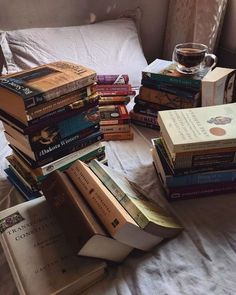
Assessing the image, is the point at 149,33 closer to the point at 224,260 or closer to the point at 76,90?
the point at 76,90

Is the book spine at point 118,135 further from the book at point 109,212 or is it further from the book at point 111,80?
the book at point 109,212

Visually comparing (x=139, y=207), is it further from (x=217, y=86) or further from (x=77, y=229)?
(x=217, y=86)

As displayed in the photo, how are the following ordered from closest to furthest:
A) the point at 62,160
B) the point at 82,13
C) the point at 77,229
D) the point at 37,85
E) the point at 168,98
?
the point at 77,229, the point at 37,85, the point at 62,160, the point at 168,98, the point at 82,13

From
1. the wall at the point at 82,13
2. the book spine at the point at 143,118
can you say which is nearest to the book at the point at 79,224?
the book spine at the point at 143,118

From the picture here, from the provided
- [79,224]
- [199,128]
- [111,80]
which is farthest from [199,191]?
[111,80]

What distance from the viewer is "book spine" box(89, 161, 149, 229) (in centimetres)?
64

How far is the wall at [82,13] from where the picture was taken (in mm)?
1562

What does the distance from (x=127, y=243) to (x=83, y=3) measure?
56.7 inches

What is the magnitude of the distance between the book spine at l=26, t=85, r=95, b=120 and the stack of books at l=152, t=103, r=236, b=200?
0.79 feet

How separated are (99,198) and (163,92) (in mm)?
666

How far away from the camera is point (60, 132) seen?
2.75 feet

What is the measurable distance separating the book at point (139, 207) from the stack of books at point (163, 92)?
50cm

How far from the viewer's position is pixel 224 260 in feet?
2.23

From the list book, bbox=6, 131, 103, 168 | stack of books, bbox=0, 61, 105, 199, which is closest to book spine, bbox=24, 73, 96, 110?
stack of books, bbox=0, 61, 105, 199
